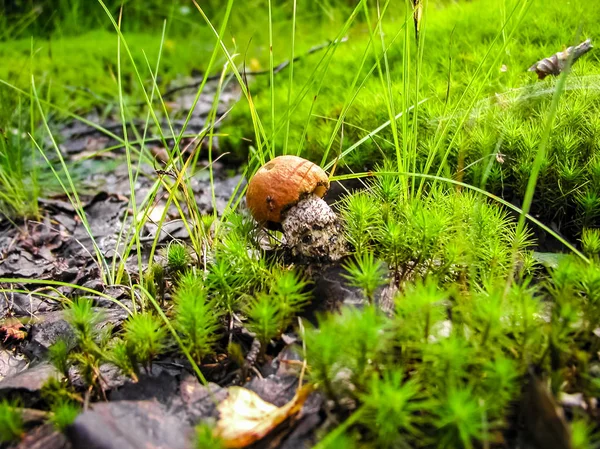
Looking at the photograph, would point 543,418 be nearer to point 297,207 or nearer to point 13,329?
point 297,207

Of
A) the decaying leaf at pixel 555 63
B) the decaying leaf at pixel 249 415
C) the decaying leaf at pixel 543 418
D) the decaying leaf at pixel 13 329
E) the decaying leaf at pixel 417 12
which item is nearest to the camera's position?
the decaying leaf at pixel 543 418

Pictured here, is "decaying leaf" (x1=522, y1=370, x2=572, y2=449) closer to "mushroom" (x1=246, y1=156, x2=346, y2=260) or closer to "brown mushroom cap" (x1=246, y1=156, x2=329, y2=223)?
"mushroom" (x1=246, y1=156, x2=346, y2=260)

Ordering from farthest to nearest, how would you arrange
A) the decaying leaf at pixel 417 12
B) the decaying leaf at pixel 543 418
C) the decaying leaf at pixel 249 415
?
the decaying leaf at pixel 417 12
the decaying leaf at pixel 249 415
the decaying leaf at pixel 543 418

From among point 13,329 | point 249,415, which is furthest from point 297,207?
point 13,329

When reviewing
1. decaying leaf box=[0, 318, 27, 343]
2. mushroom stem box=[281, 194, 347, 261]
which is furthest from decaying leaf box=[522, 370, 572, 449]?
decaying leaf box=[0, 318, 27, 343]

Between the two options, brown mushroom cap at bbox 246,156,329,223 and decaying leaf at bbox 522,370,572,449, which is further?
brown mushroom cap at bbox 246,156,329,223

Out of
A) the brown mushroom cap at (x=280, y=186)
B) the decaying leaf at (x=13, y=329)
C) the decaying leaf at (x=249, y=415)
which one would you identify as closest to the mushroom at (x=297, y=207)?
the brown mushroom cap at (x=280, y=186)

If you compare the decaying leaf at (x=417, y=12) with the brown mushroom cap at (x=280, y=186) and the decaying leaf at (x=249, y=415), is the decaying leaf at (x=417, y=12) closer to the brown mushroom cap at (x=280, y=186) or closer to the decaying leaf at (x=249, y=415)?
the brown mushroom cap at (x=280, y=186)
